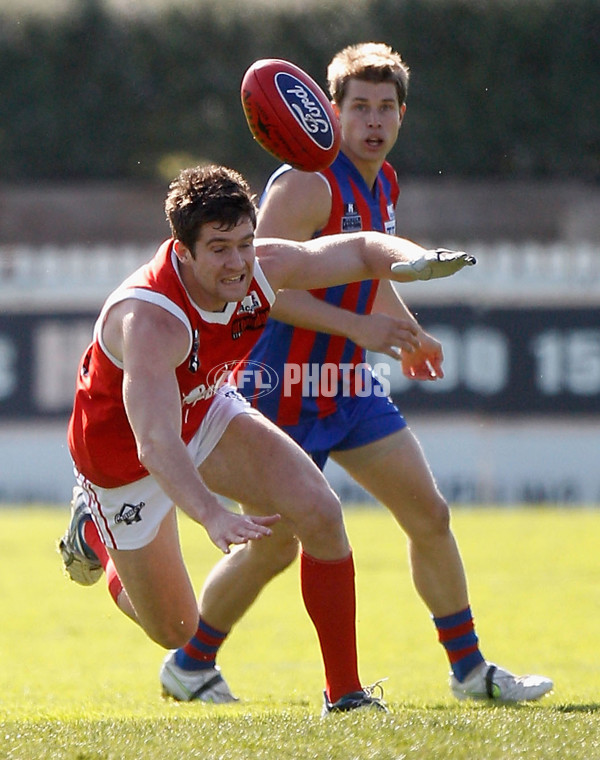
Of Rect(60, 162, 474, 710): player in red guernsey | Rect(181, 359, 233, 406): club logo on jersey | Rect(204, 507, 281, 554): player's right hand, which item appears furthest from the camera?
Rect(181, 359, 233, 406): club logo on jersey

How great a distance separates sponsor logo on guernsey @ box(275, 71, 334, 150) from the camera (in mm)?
4785

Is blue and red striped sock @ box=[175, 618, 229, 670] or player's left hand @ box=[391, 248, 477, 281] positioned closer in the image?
player's left hand @ box=[391, 248, 477, 281]

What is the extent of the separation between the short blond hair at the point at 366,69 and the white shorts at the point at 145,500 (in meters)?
1.30

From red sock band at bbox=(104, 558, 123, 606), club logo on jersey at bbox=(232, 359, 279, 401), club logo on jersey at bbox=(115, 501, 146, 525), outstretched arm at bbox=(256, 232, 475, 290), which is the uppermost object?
outstretched arm at bbox=(256, 232, 475, 290)

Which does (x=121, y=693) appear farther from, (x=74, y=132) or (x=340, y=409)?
(x=74, y=132)

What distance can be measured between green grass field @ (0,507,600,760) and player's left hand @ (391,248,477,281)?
4.18 ft

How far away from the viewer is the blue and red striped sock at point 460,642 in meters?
5.07

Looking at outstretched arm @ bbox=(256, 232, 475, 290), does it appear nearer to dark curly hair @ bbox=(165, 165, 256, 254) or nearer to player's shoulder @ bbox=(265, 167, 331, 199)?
dark curly hair @ bbox=(165, 165, 256, 254)

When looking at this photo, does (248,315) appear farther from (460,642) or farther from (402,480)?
(460,642)

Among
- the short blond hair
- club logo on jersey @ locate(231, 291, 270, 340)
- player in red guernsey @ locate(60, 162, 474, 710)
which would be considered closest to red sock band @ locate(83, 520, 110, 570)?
player in red guernsey @ locate(60, 162, 474, 710)

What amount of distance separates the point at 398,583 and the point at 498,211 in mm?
9243

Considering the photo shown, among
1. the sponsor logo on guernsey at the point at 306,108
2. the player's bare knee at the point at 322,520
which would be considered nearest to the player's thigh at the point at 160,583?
the player's bare knee at the point at 322,520

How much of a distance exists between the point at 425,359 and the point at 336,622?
890 millimetres

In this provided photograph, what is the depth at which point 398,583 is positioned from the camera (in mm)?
8867
